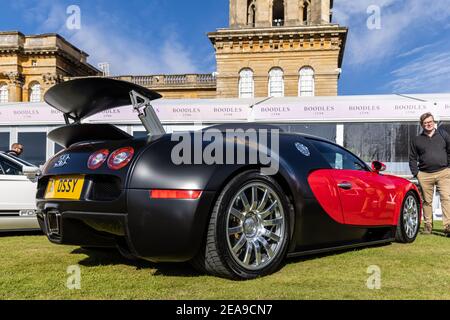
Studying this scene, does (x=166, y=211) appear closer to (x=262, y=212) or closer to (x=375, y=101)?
(x=262, y=212)

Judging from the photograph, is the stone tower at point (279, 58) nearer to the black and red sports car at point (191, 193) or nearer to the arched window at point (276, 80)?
the arched window at point (276, 80)

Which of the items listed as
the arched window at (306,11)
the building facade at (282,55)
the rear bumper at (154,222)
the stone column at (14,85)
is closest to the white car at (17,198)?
the rear bumper at (154,222)

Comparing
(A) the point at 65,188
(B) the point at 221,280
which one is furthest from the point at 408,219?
(A) the point at 65,188

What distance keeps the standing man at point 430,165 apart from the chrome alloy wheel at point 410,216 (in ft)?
3.54

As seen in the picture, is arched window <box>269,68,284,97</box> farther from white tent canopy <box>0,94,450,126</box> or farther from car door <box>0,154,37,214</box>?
car door <box>0,154,37,214</box>

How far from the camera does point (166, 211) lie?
9.31 feet

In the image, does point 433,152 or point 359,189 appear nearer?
point 359,189

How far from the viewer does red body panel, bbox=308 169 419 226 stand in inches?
143

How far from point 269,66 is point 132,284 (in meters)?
31.1

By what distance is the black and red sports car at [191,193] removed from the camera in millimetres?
2859

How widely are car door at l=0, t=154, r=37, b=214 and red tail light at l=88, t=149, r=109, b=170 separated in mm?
3423

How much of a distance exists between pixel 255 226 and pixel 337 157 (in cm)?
137

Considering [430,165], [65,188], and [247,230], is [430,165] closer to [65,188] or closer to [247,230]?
[247,230]

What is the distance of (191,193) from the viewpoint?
285 cm
